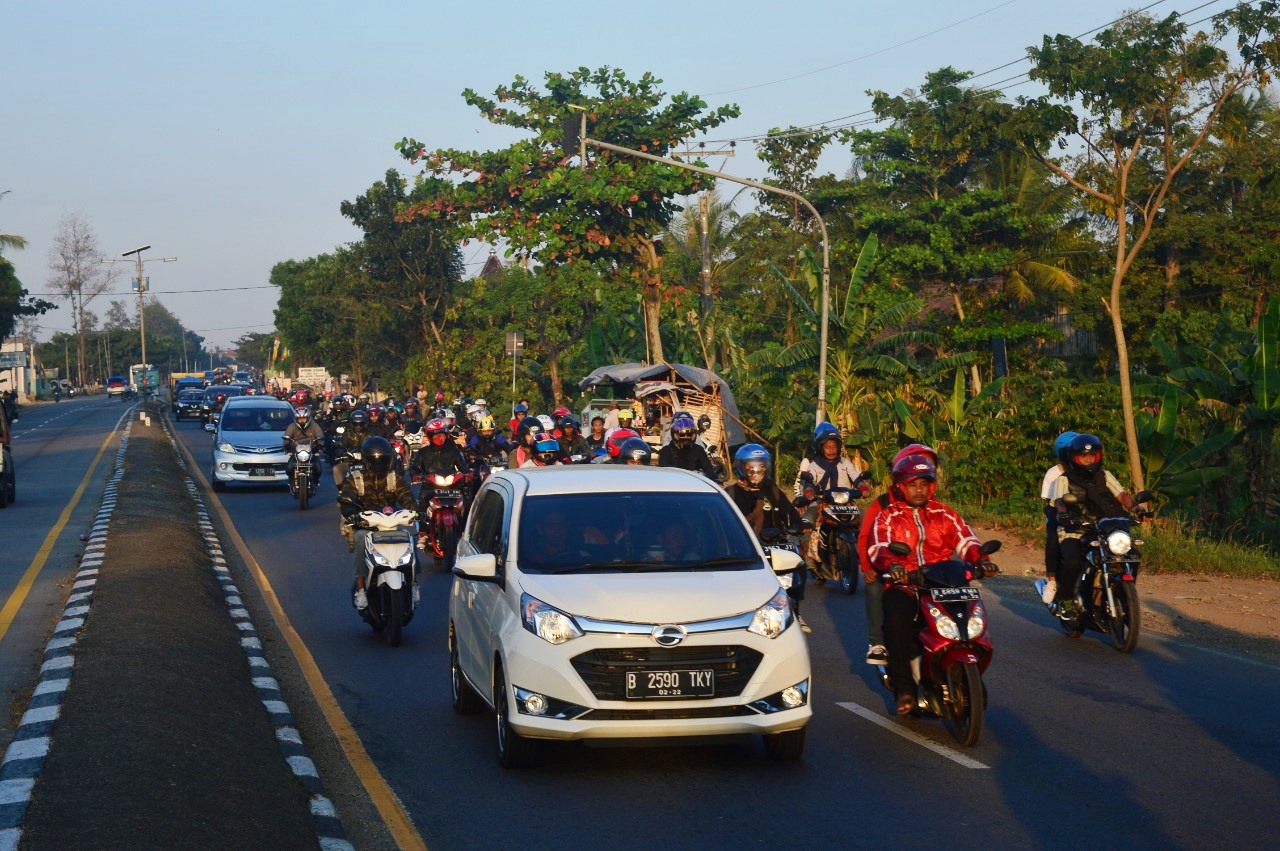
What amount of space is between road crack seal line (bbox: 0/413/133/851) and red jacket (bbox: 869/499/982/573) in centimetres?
485

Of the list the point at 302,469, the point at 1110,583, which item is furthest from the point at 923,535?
the point at 302,469

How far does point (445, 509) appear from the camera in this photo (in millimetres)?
17953

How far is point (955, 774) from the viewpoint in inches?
307

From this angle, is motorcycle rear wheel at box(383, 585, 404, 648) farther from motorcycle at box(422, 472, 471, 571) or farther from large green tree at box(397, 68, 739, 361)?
large green tree at box(397, 68, 739, 361)

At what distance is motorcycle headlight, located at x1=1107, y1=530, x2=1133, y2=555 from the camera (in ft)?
38.0

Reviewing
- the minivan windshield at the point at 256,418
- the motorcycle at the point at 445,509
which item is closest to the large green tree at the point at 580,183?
the minivan windshield at the point at 256,418

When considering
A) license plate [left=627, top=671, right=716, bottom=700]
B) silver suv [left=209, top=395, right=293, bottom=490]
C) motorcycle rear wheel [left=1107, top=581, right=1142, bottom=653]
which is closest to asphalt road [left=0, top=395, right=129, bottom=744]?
silver suv [left=209, top=395, right=293, bottom=490]

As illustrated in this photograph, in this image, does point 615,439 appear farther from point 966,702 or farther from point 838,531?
point 966,702

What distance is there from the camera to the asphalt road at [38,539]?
1199 centimetres

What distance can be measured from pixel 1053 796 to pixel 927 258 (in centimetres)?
3805

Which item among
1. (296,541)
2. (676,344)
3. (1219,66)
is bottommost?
(296,541)

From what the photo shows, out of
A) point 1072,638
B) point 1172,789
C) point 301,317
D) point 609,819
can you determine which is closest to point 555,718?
point 609,819

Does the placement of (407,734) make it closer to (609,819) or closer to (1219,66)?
(609,819)

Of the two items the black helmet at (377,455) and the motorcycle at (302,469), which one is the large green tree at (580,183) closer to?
the motorcycle at (302,469)
